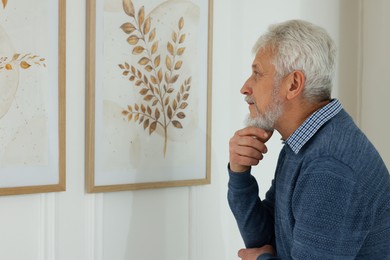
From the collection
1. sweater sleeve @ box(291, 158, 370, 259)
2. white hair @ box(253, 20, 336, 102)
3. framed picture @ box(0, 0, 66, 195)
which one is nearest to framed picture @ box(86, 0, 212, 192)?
framed picture @ box(0, 0, 66, 195)

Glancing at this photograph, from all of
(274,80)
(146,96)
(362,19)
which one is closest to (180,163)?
(146,96)

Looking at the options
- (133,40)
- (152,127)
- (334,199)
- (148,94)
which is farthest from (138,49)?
(334,199)

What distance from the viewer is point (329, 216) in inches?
57.2

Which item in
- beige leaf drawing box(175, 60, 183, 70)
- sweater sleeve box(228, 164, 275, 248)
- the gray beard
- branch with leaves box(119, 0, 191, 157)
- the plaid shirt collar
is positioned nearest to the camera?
the plaid shirt collar

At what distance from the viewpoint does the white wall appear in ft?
5.87

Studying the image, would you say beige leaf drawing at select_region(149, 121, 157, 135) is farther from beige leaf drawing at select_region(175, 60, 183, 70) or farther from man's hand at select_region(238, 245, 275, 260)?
man's hand at select_region(238, 245, 275, 260)

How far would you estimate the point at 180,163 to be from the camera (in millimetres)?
2094

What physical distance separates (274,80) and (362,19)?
1.13m

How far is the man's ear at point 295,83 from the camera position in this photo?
5.46 feet

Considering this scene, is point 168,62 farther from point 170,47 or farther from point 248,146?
point 248,146

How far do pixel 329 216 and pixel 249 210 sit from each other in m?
0.42

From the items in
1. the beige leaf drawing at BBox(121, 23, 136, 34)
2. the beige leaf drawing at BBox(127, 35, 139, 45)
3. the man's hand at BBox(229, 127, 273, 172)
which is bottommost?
the man's hand at BBox(229, 127, 273, 172)

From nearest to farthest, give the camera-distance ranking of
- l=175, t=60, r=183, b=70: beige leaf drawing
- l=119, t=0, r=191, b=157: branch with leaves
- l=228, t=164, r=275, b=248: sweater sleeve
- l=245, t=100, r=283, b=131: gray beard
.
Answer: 1. l=245, t=100, r=283, b=131: gray beard
2. l=228, t=164, r=275, b=248: sweater sleeve
3. l=119, t=0, r=191, b=157: branch with leaves
4. l=175, t=60, r=183, b=70: beige leaf drawing

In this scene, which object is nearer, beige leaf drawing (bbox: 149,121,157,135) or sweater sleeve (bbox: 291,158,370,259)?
sweater sleeve (bbox: 291,158,370,259)
